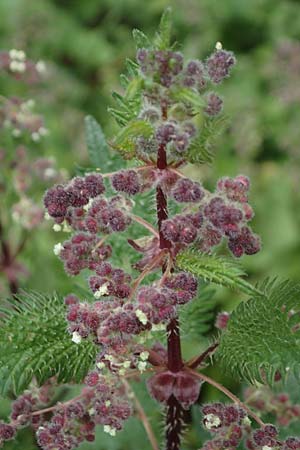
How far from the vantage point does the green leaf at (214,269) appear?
70.7 inches

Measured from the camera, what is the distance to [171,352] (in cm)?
218

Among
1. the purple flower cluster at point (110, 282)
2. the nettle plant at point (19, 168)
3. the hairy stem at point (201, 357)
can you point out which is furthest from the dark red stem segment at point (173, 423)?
the nettle plant at point (19, 168)

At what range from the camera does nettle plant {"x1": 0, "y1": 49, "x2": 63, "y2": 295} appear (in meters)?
3.49

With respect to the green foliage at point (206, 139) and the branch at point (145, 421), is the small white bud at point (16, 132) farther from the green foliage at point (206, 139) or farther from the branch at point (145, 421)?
the green foliage at point (206, 139)

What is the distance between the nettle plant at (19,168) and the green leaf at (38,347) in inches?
49.1

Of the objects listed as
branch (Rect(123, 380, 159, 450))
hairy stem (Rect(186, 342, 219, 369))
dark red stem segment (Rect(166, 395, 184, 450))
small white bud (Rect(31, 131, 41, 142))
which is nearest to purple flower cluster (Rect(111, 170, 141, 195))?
hairy stem (Rect(186, 342, 219, 369))

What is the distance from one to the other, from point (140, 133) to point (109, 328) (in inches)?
18.6

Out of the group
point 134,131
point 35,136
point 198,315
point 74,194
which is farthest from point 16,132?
point 134,131

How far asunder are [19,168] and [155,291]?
6.18 ft

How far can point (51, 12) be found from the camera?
7.42 m

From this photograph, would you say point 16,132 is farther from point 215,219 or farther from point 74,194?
point 215,219

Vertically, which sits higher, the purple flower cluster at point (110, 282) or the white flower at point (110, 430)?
the purple flower cluster at point (110, 282)

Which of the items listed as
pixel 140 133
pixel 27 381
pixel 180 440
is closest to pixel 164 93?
pixel 140 133

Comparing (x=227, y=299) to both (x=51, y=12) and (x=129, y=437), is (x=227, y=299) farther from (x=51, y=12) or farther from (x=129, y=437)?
(x=51, y=12)
